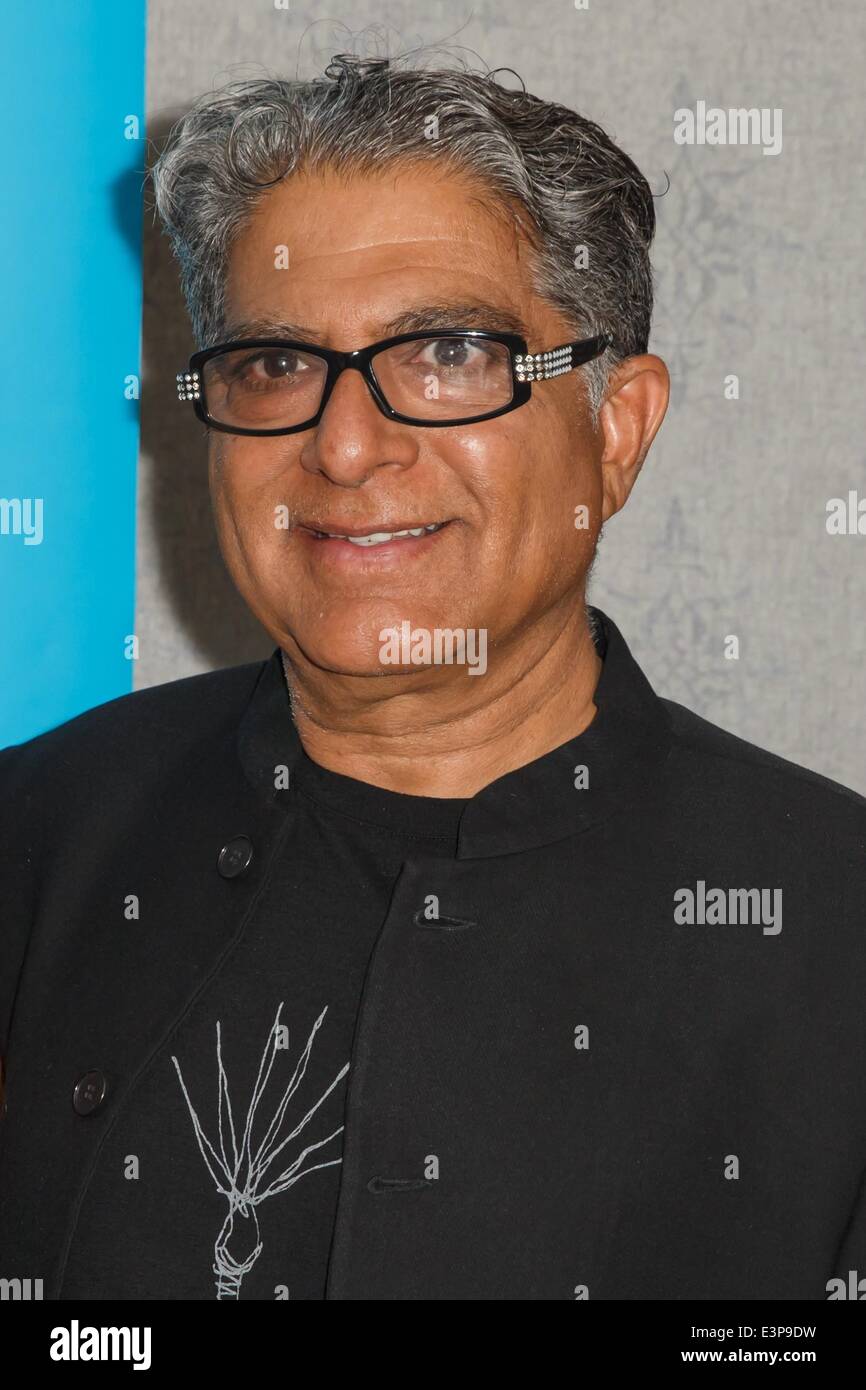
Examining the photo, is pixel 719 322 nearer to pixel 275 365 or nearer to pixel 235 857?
pixel 275 365

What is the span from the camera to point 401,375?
122 cm

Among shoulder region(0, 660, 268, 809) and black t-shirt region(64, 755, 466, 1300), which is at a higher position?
shoulder region(0, 660, 268, 809)

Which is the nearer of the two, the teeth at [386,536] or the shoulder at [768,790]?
the teeth at [386,536]

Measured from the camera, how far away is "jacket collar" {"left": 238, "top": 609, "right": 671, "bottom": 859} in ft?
4.09

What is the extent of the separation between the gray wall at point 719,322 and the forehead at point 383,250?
722 mm


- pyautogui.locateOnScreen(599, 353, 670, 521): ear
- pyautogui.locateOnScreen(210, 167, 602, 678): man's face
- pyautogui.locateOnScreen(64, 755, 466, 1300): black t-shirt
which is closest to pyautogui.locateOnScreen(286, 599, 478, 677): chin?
pyautogui.locateOnScreen(210, 167, 602, 678): man's face

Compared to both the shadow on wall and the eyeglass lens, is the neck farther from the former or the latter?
the shadow on wall

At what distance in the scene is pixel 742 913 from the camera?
126 cm

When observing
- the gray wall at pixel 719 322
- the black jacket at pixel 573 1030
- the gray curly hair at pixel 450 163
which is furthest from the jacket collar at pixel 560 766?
the gray wall at pixel 719 322

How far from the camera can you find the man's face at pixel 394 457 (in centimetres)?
121

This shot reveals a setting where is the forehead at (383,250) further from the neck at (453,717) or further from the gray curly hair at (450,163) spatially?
the neck at (453,717)

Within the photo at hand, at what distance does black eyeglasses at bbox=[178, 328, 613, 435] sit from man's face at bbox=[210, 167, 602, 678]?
1cm

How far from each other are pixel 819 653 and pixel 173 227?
1.01 metres

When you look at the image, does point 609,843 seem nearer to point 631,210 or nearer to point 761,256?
point 631,210
